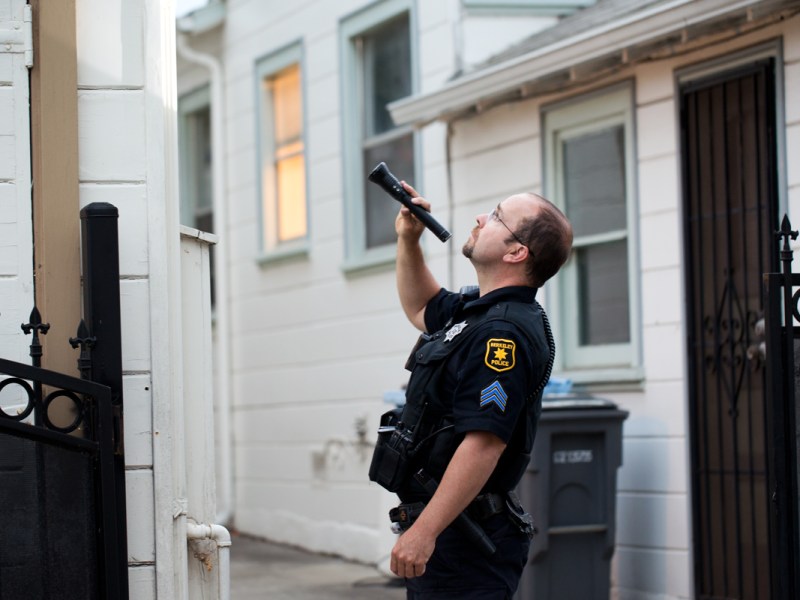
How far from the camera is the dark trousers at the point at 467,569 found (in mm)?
3879

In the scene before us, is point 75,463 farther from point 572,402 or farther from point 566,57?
point 566,57

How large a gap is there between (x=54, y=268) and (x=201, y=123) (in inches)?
382

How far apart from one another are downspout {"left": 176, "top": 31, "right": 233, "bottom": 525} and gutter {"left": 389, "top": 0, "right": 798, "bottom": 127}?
146 inches

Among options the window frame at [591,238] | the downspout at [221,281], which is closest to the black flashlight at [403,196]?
the window frame at [591,238]

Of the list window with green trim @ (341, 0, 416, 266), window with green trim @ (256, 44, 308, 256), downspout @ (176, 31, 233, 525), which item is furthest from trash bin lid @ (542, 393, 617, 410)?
downspout @ (176, 31, 233, 525)

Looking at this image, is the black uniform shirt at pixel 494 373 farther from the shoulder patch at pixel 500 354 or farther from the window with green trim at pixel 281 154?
the window with green trim at pixel 281 154

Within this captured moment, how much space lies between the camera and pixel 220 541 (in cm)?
Result: 429

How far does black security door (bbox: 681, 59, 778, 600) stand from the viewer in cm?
707

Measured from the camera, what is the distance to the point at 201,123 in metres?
13.5

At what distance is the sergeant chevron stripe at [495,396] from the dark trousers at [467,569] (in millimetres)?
394

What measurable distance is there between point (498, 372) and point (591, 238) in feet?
15.4

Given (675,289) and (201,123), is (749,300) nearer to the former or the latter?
(675,289)

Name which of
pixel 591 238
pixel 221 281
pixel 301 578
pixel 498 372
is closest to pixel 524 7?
pixel 591 238

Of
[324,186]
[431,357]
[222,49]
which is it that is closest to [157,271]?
[431,357]
